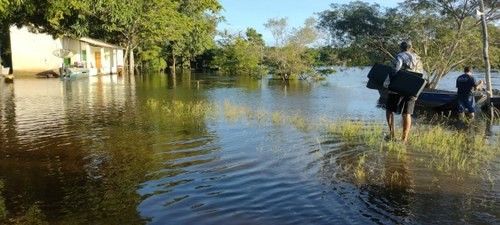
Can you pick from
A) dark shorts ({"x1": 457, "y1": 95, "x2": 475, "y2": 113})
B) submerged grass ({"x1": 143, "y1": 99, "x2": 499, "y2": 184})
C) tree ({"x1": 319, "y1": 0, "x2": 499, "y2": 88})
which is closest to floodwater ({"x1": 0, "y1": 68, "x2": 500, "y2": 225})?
submerged grass ({"x1": 143, "y1": 99, "x2": 499, "y2": 184})

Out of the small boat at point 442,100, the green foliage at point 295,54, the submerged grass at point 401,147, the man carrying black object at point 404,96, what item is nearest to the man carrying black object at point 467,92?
the small boat at point 442,100

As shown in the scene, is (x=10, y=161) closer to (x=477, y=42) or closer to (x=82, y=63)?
(x=477, y=42)

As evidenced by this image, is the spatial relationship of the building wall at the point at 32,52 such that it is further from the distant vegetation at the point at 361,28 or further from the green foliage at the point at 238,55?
the green foliage at the point at 238,55

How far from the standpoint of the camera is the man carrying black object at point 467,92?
44.1 ft

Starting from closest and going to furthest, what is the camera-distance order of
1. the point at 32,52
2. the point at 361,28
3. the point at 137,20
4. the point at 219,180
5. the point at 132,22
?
the point at 219,180
the point at 137,20
the point at 132,22
the point at 361,28
the point at 32,52

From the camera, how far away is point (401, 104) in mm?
8016

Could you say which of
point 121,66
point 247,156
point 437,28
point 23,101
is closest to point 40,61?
point 121,66

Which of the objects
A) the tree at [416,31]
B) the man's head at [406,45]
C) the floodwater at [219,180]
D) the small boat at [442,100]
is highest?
the tree at [416,31]

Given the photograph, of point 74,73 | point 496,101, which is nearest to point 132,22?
point 496,101

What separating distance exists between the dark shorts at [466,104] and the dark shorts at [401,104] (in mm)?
6615

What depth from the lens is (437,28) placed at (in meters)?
21.2

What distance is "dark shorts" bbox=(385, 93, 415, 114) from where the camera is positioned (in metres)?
7.91

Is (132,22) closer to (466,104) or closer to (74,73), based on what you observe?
(466,104)

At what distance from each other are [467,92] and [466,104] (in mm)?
404
